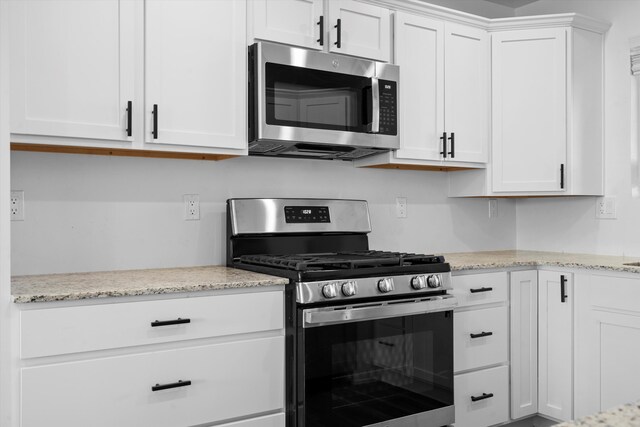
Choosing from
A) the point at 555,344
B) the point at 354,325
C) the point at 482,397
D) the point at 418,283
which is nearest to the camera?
the point at 354,325

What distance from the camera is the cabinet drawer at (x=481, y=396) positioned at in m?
2.79

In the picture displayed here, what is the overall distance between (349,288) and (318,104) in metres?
0.91

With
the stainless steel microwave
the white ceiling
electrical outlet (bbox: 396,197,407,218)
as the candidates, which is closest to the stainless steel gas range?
the stainless steel microwave

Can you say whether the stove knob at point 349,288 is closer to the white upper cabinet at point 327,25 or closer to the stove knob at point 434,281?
the stove knob at point 434,281

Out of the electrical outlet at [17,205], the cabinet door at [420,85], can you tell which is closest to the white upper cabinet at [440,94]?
the cabinet door at [420,85]

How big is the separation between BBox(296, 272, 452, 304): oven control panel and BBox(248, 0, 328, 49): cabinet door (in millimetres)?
1121

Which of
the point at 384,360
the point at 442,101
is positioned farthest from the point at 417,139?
the point at 384,360

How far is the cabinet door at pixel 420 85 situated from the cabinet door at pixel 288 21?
49 cm

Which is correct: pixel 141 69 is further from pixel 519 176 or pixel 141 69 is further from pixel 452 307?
pixel 519 176

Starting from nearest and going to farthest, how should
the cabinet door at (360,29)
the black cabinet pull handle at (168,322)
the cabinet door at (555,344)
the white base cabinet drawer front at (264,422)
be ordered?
the black cabinet pull handle at (168,322) → the white base cabinet drawer front at (264,422) → the cabinet door at (360,29) → the cabinet door at (555,344)

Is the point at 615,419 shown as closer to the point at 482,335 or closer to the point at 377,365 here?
the point at 377,365

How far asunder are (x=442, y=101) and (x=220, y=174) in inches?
49.3

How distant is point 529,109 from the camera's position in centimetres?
328

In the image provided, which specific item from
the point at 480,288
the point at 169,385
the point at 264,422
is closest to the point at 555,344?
the point at 480,288
